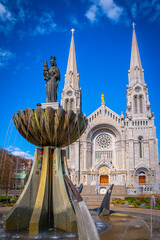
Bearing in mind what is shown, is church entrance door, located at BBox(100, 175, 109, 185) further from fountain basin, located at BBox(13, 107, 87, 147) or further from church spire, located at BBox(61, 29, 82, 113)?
fountain basin, located at BBox(13, 107, 87, 147)

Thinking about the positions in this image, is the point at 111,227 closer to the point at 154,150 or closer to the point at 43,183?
the point at 43,183

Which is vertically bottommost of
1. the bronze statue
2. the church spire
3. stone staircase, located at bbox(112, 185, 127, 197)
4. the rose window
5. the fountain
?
stone staircase, located at bbox(112, 185, 127, 197)

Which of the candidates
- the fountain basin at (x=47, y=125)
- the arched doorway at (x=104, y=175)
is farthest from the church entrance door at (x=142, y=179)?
the fountain basin at (x=47, y=125)

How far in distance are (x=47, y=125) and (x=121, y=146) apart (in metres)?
34.7

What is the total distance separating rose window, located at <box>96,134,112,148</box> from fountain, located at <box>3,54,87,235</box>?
3505 centimetres

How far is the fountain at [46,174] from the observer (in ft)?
25.6

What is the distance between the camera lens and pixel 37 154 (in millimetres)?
9102

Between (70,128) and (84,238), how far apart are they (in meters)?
4.32

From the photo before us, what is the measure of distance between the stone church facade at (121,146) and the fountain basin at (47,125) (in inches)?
1153

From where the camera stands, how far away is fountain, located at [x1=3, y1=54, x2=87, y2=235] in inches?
307

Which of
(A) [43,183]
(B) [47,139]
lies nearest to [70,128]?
(B) [47,139]

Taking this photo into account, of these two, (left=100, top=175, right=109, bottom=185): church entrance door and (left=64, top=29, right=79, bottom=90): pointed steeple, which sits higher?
(left=64, top=29, right=79, bottom=90): pointed steeple

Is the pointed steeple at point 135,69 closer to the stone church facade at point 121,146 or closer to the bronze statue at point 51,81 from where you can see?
the stone church facade at point 121,146

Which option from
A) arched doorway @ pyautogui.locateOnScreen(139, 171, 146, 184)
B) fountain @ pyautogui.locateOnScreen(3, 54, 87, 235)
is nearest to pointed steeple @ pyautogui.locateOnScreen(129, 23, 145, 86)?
arched doorway @ pyautogui.locateOnScreen(139, 171, 146, 184)
